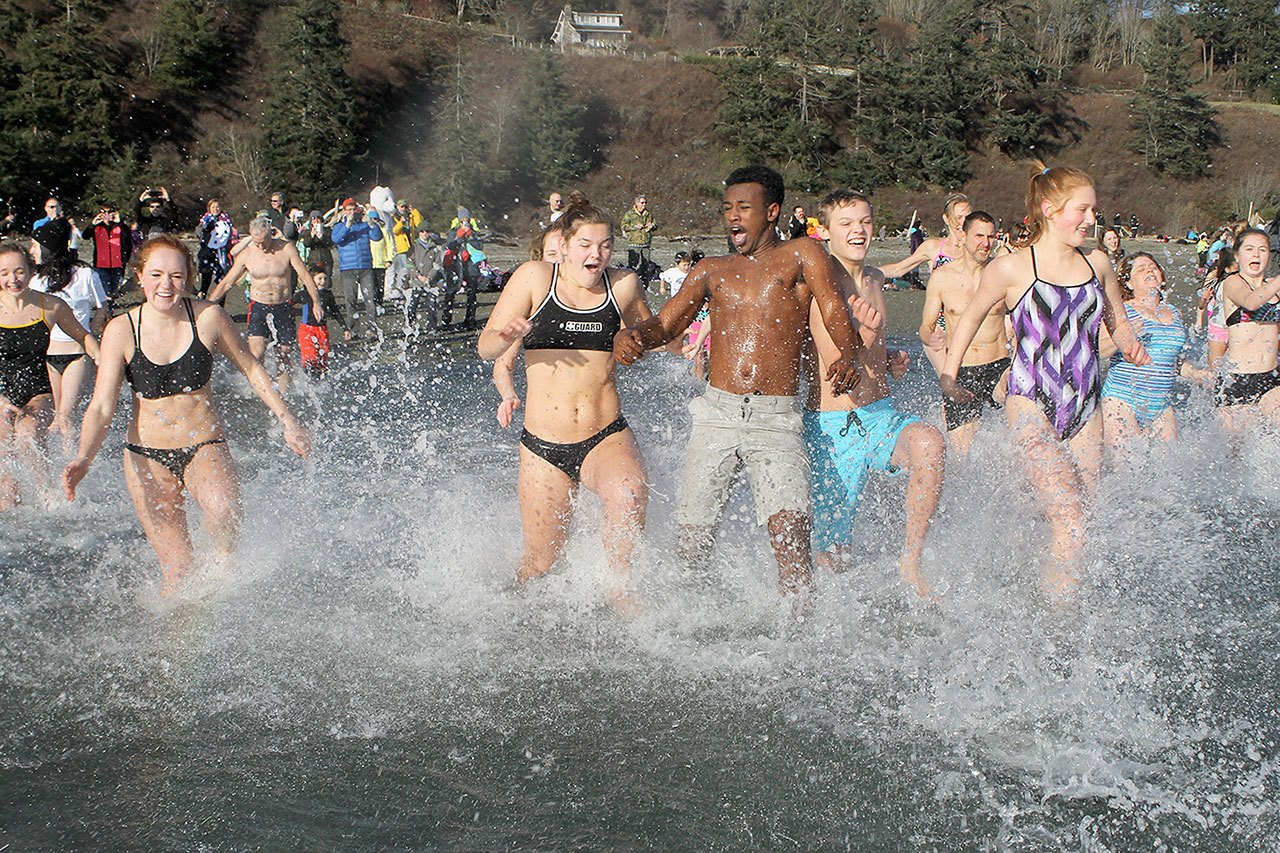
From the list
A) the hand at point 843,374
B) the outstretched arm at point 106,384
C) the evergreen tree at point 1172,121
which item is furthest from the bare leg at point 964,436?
the evergreen tree at point 1172,121

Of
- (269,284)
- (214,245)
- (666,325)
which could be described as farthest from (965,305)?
(214,245)

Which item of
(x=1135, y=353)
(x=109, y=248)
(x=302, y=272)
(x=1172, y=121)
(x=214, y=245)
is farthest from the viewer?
(x=1172, y=121)

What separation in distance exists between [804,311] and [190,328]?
8.27 ft

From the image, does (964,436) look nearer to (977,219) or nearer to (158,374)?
(977,219)

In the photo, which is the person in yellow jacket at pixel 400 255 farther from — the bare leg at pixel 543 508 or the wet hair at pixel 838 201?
the wet hair at pixel 838 201

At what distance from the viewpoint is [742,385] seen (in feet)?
15.1

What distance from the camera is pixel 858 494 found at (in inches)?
195

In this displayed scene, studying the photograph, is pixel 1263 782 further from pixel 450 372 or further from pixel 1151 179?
pixel 1151 179

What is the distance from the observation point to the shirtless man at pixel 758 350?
450 cm

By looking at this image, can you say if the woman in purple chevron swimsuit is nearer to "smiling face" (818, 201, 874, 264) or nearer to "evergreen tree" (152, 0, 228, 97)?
"smiling face" (818, 201, 874, 264)

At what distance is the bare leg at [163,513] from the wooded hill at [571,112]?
28.9 m

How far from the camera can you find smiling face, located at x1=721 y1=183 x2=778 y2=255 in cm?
448

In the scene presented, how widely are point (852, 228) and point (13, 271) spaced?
4.68m

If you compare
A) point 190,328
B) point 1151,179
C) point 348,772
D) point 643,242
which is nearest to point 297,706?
point 348,772
